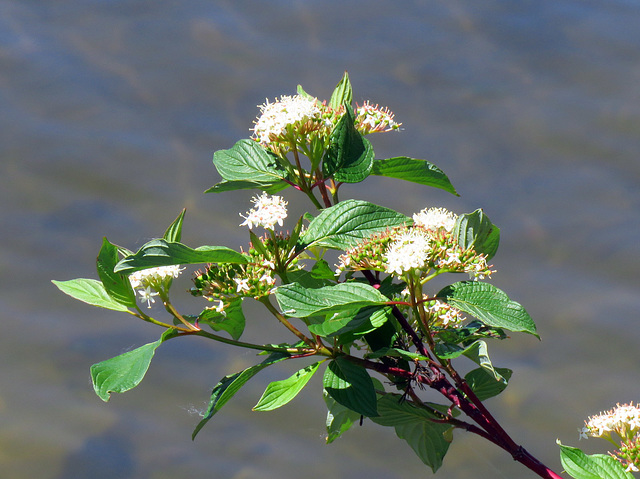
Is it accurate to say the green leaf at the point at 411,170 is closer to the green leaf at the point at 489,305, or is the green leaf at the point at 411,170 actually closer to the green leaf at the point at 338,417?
the green leaf at the point at 489,305

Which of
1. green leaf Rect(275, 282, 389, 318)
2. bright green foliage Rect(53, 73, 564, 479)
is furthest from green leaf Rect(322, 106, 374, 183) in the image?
green leaf Rect(275, 282, 389, 318)

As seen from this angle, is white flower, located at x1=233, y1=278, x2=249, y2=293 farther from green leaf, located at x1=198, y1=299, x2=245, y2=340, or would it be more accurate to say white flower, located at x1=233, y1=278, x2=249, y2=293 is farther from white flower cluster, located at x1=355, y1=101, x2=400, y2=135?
white flower cluster, located at x1=355, y1=101, x2=400, y2=135

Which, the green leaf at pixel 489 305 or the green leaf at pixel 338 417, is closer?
the green leaf at pixel 489 305

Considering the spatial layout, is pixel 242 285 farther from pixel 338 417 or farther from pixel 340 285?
pixel 338 417

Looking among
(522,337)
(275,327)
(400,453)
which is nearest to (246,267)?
(400,453)

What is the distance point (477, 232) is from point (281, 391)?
7.9 inches

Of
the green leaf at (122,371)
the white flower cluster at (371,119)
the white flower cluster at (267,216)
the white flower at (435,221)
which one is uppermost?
the white flower cluster at (371,119)

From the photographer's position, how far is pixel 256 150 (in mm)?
605

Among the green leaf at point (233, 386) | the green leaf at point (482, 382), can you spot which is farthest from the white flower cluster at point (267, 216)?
the green leaf at point (482, 382)

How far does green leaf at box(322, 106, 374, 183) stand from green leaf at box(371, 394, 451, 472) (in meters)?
0.19

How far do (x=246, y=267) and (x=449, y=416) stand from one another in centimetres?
21

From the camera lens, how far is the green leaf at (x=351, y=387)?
53cm

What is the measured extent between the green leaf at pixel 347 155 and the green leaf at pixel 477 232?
3.4 inches

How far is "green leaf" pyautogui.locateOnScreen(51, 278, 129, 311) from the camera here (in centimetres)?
56
